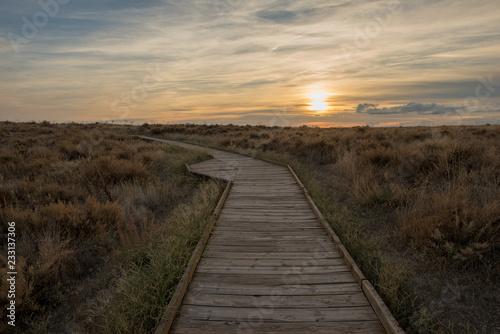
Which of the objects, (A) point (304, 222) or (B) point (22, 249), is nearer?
(B) point (22, 249)

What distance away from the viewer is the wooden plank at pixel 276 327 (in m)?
2.66

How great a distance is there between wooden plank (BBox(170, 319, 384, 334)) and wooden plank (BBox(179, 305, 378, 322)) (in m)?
0.05

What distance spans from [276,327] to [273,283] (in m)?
0.70

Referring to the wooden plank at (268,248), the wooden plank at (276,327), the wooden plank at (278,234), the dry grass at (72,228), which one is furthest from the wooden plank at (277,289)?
the dry grass at (72,228)

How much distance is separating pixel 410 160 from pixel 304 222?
17.1 ft

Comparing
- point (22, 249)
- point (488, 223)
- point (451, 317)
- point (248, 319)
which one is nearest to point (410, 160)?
point (488, 223)

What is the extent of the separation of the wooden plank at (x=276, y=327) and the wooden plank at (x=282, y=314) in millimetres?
52

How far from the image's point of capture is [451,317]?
315 centimetres

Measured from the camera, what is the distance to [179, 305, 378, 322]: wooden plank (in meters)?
2.81

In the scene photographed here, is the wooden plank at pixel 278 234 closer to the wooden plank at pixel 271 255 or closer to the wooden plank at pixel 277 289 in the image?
the wooden plank at pixel 271 255

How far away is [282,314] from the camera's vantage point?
288cm

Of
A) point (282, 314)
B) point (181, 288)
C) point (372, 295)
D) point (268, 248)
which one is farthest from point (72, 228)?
point (372, 295)

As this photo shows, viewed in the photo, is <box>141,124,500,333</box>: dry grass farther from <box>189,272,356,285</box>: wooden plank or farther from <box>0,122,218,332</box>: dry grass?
<box>0,122,218,332</box>: dry grass

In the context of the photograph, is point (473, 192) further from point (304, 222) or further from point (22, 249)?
point (22, 249)
